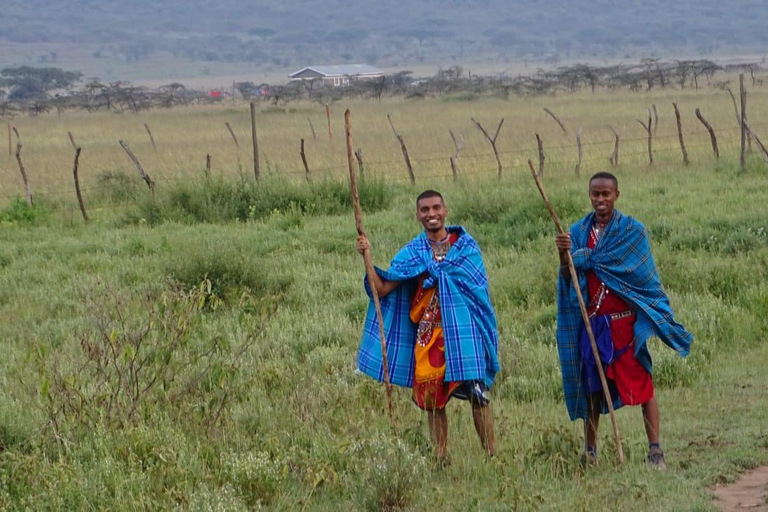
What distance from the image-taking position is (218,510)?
16.1 ft

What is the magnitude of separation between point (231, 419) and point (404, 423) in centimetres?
98

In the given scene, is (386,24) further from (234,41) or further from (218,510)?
(218,510)

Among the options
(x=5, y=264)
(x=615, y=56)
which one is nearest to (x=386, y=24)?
(x=615, y=56)

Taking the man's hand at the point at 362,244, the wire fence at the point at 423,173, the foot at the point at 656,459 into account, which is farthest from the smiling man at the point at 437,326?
the wire fence at the point at 423,173

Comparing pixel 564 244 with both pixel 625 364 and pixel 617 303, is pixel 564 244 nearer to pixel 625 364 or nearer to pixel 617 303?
pixel 617 303

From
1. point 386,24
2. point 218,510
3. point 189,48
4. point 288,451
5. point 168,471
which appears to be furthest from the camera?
point 386,24

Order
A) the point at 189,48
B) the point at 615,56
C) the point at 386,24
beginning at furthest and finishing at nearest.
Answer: the point at 386,24 < the point at 189,48 < the point at 615,56

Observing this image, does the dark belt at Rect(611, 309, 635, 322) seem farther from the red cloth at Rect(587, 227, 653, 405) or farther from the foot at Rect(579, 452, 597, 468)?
the foot at Rect(579, 452, 597, 468)

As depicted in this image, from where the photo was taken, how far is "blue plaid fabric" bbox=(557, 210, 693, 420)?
5820mm

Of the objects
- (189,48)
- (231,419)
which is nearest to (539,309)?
(231,419)

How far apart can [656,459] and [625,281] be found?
881 millimetres

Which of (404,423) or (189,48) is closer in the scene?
(404,423)

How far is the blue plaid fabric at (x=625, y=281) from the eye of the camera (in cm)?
582

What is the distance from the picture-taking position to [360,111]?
45219 mm
